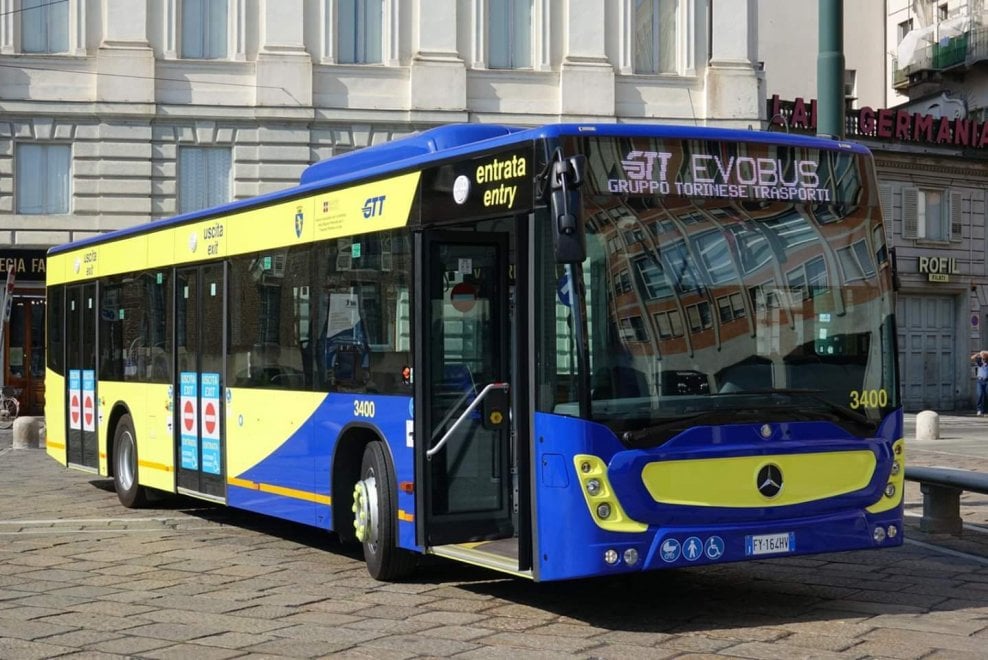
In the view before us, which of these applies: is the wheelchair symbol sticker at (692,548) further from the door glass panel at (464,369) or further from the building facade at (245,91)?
the building facade at (245,91)

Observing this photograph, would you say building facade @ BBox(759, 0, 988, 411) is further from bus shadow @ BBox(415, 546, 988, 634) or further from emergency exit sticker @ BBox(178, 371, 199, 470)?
bus shadow @ BBox(415, 546, 988, 634)

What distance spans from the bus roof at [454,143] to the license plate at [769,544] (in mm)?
2194

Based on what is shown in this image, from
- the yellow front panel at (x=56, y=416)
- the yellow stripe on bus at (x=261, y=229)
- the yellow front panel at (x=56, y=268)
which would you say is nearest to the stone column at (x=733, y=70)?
the yellow front panel at (x=56, y=268)

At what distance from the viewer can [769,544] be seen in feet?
28.0

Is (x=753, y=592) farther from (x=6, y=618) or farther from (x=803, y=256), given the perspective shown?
(x=6, y=618)

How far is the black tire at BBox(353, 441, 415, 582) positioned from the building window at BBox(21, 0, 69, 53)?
75.4 feet

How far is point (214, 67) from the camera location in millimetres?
31031

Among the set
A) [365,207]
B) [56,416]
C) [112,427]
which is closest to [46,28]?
[56,416]

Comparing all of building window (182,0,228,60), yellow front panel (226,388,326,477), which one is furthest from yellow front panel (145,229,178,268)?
building window (182,0,228,60)

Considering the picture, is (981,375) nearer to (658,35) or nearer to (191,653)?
(658,35)

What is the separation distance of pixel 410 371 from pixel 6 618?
8.81 ft

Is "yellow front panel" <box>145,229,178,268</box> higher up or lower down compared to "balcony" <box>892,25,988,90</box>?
lower down

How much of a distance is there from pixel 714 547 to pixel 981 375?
30399mm

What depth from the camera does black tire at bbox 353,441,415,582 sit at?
9812 mm
